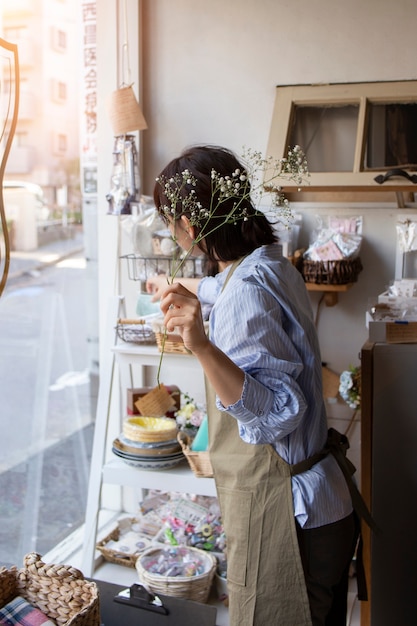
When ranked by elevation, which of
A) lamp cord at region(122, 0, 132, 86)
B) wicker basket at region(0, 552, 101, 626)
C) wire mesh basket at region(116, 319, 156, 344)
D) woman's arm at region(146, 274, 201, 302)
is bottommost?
wicker basket at region(0, 552, 101, 626)

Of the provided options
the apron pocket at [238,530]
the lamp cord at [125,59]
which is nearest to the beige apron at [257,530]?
the apron pocket at [238,530]

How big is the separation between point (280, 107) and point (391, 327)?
96cm

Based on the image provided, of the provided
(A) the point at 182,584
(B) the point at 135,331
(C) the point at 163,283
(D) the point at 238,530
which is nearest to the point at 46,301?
(B) the point at 135,331

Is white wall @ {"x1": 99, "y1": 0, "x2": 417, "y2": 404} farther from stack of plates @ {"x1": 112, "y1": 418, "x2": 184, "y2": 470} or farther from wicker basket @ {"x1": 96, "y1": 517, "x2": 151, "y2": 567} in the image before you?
wicker basket @ {"x1": 96, "y1": 517, "x2": 151, "y2": 567}

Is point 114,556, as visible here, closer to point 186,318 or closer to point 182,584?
point 182,584

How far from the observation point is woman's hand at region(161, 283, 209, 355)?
50.4 inches

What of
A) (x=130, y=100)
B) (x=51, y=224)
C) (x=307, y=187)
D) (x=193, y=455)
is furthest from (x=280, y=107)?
(x=193, y=455)

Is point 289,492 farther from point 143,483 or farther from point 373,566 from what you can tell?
point 143,483

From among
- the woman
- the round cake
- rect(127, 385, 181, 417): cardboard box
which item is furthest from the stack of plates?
the woman

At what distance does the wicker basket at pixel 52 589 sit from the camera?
5.12ft

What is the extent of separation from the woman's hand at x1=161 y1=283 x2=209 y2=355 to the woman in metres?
0.03

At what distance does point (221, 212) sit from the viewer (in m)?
1.45

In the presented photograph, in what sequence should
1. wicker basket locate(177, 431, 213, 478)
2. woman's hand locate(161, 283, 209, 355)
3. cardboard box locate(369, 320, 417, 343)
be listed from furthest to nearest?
wicker basket locate(177, 431, 213, 478) → cardboard box locate(369, 320, 417, 343) → woman's hand locate(161, 283, 209, 355)

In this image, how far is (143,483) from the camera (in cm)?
226
